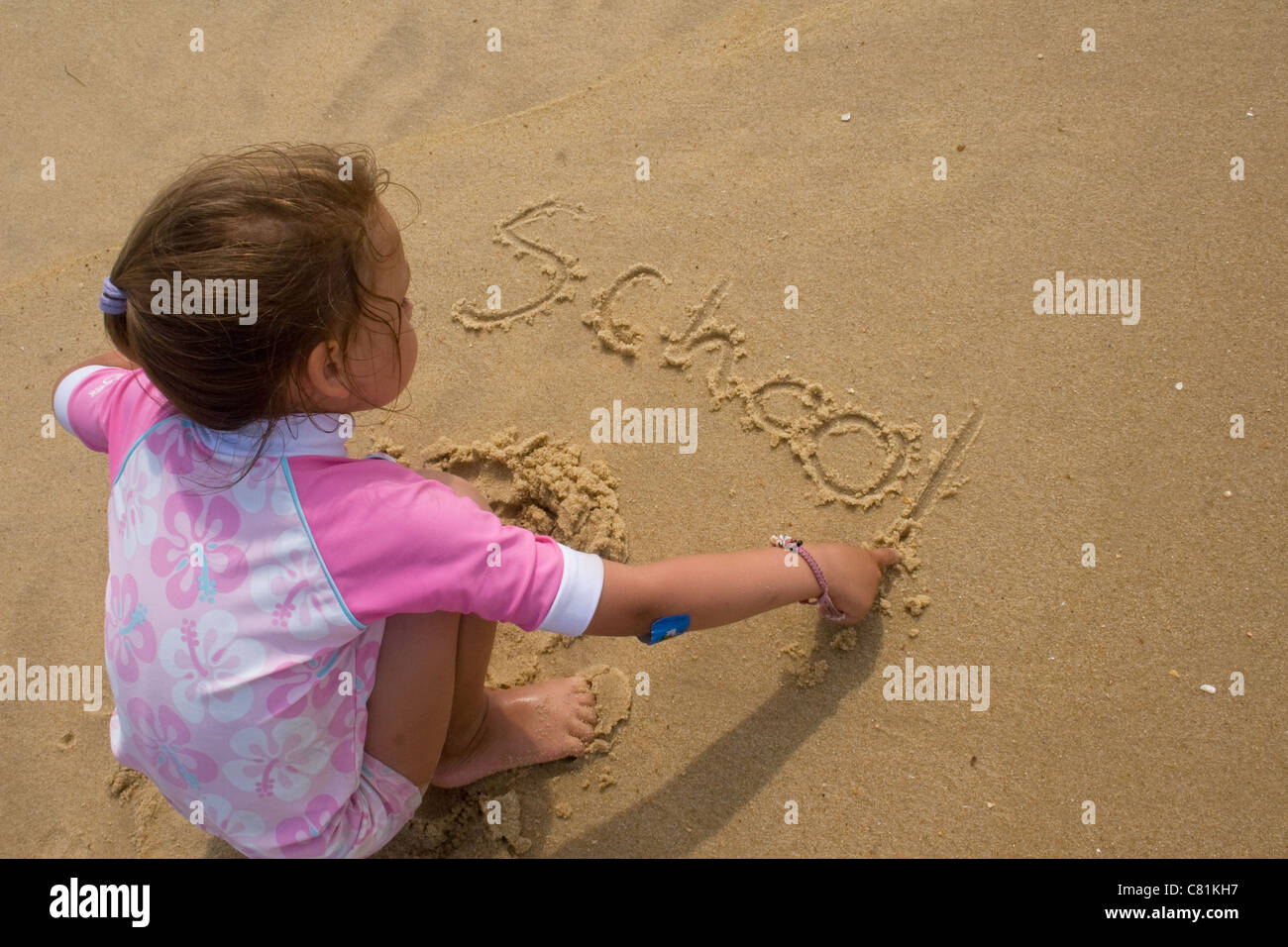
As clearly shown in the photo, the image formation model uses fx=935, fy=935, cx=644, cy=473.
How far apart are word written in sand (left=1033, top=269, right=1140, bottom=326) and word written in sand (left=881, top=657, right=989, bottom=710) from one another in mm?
839

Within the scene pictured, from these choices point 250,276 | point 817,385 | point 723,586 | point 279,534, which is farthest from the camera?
point 817,385

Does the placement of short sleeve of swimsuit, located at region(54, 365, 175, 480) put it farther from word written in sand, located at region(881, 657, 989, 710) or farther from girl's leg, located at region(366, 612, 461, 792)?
word written in sand, located at region(881, 657, 989, 710)

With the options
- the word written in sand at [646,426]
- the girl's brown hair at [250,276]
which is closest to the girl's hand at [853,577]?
the word written in sand at [646,426]

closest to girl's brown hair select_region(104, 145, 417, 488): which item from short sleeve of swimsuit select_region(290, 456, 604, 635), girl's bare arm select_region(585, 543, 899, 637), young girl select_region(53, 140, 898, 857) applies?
young girl select_region(53, 140, 898, 857)

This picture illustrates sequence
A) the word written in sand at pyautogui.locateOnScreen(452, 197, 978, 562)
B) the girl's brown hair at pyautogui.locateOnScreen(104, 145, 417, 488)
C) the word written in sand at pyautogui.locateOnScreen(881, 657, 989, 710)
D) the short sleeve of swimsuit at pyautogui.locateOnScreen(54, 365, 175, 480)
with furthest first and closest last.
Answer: the word written in sand at pyautogui.locateOnScreen(452, 197, 978, 562)
the word written in sand at pyautogui.locateOnScreen(881, 657, 989, 710)
the short sleeve of swimsuit at pyautogui.locateOnScreen(54, 365, 175, 480)
the girl's brown hair at pyautogui.locateOnScreen(104, 145, 417, 488)

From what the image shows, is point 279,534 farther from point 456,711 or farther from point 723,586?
point 723,586

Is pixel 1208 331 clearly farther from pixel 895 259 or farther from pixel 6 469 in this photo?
pixel 6 469

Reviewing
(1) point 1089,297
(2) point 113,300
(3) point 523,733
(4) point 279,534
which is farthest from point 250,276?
(1) point 1089,297

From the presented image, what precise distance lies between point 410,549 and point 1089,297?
5.40ft

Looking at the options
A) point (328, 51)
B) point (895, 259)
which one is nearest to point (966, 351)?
point (895, 259)

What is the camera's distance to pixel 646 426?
219 cm

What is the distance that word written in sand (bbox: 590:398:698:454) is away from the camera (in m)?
2.17

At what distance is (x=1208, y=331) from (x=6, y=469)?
287cm

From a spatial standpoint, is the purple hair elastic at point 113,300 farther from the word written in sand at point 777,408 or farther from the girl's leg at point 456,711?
the word written in sand at point 777,408
